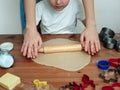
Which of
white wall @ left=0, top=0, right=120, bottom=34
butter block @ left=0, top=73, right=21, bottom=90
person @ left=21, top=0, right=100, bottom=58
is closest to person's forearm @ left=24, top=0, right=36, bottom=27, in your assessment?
person @ left=21, top=0, right=100, bottom=58

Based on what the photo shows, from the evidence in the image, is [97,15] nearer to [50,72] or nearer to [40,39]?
[40,39]

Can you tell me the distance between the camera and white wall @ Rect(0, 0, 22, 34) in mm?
1698

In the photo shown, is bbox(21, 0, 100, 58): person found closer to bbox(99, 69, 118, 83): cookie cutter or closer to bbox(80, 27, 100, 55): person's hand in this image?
bbox(80, 27, 100, 55): person's hand

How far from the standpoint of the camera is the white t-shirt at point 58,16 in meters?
1.26

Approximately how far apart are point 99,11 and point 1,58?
3.14 ft

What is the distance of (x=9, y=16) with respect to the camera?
1740 mm

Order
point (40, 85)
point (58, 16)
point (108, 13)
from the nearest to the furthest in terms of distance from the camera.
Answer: point (40, 85)
point (58, 16)
point (108, 13)

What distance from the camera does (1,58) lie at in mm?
893

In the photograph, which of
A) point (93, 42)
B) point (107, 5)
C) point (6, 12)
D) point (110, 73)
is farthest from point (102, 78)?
point (6, 12)

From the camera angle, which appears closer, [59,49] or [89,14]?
[59,49]

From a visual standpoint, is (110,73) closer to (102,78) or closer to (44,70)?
(102,78)

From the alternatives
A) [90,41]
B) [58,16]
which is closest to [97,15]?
[58,16]

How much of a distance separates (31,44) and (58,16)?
342 mm

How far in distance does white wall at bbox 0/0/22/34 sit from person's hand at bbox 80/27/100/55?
31.7 inches
